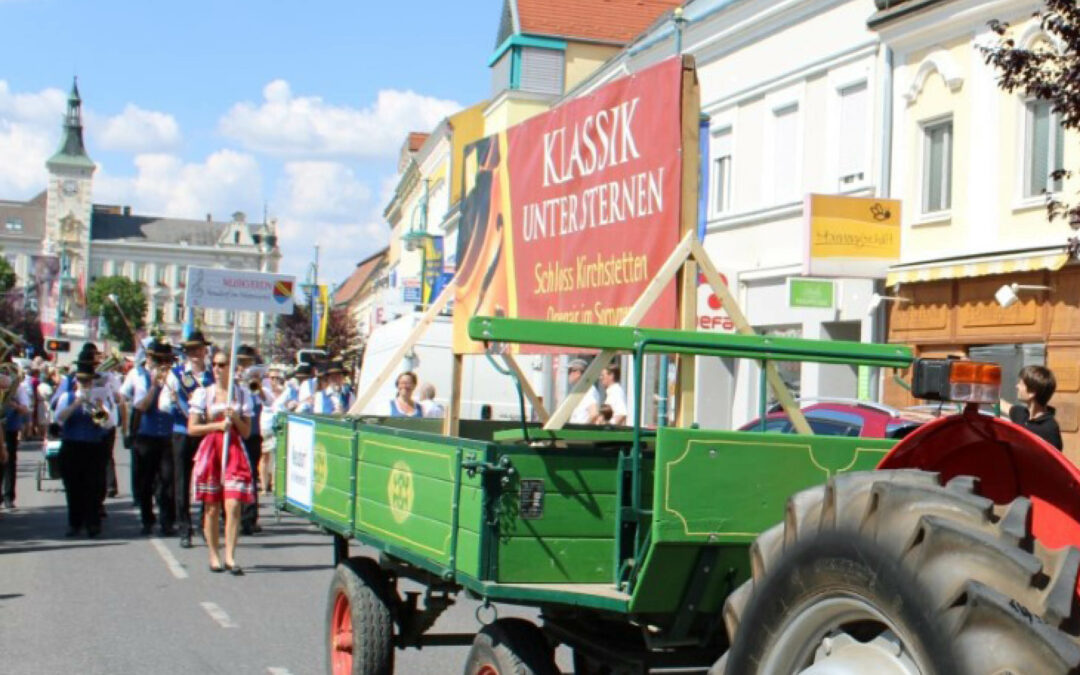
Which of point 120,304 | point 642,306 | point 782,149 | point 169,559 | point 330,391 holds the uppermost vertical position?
point 120,304

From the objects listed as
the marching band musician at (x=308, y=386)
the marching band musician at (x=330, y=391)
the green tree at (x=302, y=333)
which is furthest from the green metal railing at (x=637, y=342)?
the green tree at (x=302, y=333)

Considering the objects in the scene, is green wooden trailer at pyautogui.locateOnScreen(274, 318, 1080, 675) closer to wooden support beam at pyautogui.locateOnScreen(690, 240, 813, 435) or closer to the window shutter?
wooden support beam at pyautogui.locateOnScreen(690, 240, 813, 435)

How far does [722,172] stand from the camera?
29984 mm

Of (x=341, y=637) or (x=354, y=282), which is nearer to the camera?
(x=341, y=637)

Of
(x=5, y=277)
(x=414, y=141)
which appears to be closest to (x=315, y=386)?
(x=414, y=141)

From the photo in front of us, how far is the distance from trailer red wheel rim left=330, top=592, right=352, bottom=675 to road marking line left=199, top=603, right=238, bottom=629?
2.91 m

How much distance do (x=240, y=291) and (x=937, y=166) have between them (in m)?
10.3

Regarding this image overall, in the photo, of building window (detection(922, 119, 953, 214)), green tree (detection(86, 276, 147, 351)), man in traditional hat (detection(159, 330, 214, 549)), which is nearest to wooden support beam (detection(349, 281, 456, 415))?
man in traditional hat (detection(159, 330, 214, 549))

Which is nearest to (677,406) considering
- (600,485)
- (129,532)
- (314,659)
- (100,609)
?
(600,485)

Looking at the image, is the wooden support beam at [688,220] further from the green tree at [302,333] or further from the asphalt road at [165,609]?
the green tree at [302,333]

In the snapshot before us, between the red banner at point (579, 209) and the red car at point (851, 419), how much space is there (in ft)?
15.8

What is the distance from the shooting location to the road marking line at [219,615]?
411 inches

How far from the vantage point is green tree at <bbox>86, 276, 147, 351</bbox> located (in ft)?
534

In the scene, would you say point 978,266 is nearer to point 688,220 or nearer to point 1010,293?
point 1010,293
